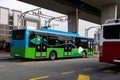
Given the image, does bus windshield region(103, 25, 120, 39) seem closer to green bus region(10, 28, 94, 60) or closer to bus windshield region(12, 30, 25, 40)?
green bus region(10, 28, 94, 60)

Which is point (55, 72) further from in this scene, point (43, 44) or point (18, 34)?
A: point (18, 34)

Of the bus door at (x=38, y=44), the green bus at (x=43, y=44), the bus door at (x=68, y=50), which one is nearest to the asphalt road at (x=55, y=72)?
the green bus at (x=43, y=44)

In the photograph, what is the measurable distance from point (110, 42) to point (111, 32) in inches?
22.0

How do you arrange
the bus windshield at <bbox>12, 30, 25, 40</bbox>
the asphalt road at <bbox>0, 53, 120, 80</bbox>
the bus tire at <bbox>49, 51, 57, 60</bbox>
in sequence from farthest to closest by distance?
the bus tire at <bbox>49, 51, 57, 60</bbox> < the bus windshield at <bbox>12, 30, 25, 40</bbox> < the asphalt road at <bbox>0, 53, 120, 80</bbox>

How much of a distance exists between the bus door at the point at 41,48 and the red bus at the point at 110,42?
722cm

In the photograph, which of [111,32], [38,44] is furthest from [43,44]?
[111,32]

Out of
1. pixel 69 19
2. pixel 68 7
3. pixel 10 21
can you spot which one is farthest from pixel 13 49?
pixel 10 21

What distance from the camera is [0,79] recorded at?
9.87m

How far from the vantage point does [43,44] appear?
20.6 m

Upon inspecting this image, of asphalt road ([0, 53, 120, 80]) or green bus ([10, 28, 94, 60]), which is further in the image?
green bus ([10, 28, 94, 60])

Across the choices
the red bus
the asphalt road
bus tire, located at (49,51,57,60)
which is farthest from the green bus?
the red bus

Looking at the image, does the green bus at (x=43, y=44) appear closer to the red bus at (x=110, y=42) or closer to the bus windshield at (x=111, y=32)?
the red bus at (x=110, y=42)

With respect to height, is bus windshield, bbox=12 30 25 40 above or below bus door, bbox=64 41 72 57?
above

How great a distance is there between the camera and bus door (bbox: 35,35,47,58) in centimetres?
2003
